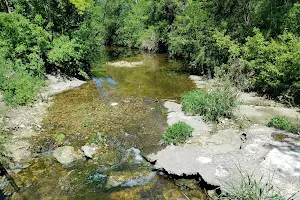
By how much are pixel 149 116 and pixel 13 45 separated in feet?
29.7

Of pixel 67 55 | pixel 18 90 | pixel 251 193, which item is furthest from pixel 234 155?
pixel 67 55

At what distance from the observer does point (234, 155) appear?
Result: 27.2 feet

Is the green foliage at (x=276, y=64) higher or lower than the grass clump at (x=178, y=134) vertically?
higher

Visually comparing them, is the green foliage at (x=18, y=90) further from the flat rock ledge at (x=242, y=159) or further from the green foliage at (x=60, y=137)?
the flat rock ledge at (x=242, y=159)

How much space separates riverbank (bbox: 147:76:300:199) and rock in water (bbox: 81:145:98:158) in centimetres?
209

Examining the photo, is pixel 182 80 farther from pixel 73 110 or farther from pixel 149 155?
pixel 149 155

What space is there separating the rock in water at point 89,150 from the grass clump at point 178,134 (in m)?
2.56

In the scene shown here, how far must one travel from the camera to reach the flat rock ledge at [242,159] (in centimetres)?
716

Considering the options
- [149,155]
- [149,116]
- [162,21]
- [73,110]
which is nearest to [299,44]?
[149,116]

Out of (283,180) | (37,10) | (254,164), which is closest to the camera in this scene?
(283,180)

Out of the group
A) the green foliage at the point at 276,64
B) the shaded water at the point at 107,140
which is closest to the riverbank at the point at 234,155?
the shaded water at the point at 107,140

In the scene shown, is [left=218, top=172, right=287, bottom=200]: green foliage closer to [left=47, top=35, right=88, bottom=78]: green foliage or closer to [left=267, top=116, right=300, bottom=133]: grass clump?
[left=267, top=116, right=300, bottom=133]: grass clump

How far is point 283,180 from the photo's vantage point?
692 cm

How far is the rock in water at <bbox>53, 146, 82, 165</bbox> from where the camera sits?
916 cm
